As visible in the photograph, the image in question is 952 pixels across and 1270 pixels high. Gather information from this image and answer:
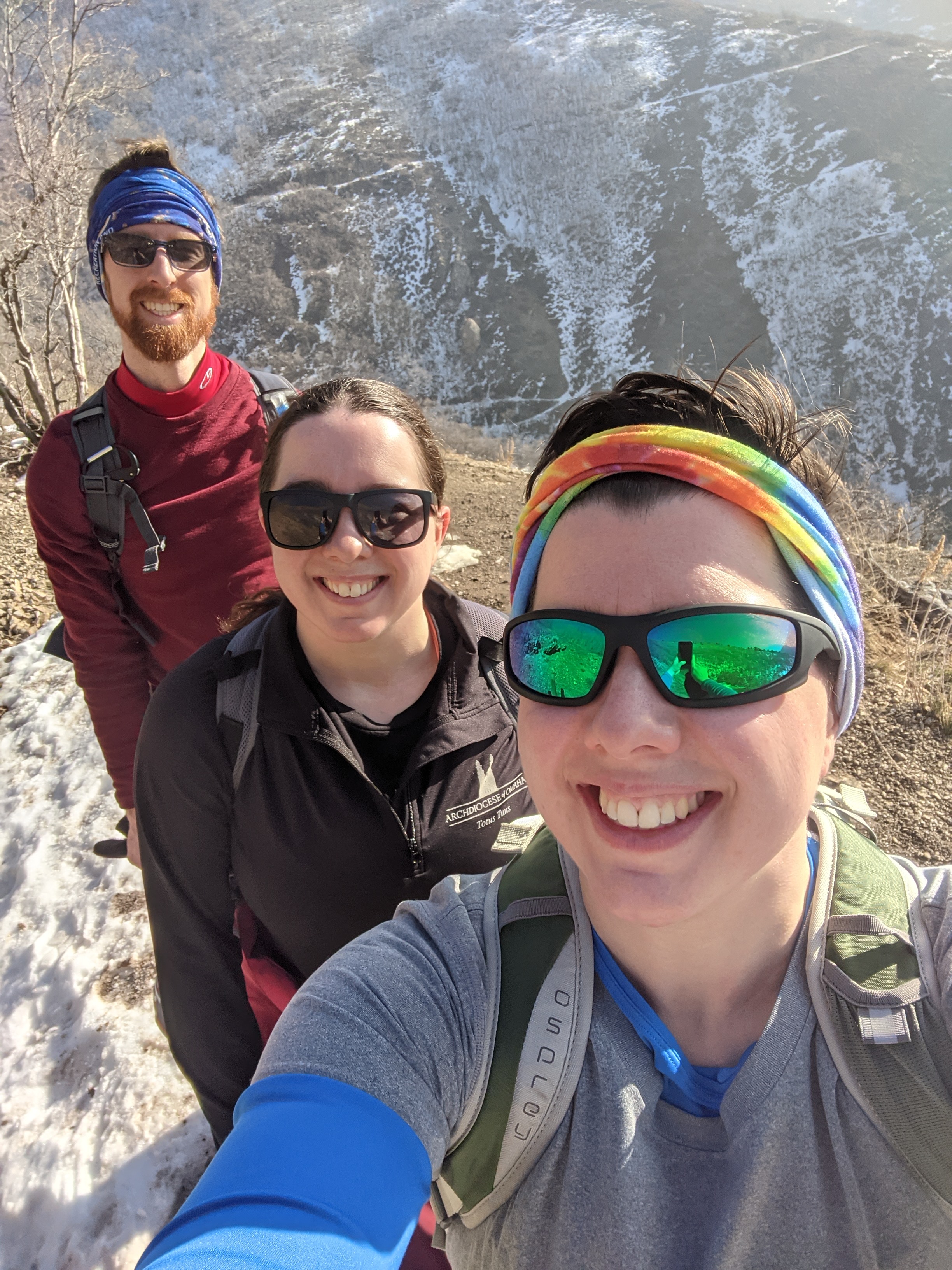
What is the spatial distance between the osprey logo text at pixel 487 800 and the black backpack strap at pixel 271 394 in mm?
1646

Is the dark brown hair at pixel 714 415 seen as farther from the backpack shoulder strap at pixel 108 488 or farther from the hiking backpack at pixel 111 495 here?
the backpack shoulder strap at pixel 108 488

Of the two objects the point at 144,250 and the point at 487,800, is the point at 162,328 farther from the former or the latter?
the point at 487,800

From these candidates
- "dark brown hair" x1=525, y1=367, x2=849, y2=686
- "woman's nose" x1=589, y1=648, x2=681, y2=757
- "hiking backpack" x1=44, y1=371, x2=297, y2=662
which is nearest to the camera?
"woman's nose" x1=589, y1=648, x2=681, y2=757

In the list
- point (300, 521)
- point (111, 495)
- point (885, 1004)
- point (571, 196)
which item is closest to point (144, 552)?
point (111, 495)

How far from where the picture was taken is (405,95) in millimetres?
42000

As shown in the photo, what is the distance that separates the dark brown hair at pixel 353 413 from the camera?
1747 mm

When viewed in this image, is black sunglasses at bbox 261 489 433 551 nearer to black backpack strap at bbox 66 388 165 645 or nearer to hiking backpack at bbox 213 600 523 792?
hiking backpack at bbox 213 600 523 792

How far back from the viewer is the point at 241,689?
1.55 m

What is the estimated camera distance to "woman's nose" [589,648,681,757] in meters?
0.90

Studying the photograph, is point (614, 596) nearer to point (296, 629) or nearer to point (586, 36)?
point (296, 629)

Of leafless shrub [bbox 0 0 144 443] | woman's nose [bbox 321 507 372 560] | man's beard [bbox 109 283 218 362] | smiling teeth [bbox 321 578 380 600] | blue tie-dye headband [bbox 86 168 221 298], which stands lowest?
smiling teeth [bbox 321 578 380 600]

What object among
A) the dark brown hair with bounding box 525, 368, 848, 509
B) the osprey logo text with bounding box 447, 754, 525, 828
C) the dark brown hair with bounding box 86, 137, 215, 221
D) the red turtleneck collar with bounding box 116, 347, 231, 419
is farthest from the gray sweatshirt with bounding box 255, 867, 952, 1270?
the dark brown hair with bounding box 86, 137, 215, 221

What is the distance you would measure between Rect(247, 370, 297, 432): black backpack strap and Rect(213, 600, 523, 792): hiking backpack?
1.07 m

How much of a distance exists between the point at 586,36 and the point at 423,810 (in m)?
57.6
